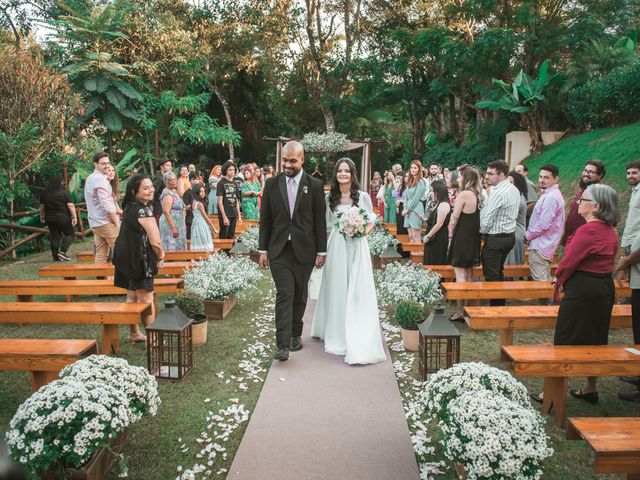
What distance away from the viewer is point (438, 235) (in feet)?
27.5

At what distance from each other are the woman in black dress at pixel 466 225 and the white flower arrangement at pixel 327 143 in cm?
1447

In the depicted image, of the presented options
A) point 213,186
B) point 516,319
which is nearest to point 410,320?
point 516,319

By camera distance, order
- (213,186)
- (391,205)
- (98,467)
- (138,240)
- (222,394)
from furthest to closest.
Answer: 1. (391,205)
2. (213,186)
3. (138,240)
4. (222,394)
5. (98,467)

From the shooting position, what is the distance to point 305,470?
3447 mm

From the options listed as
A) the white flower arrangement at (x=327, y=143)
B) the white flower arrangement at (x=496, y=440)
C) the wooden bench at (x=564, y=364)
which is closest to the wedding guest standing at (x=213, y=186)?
Result: the white flower arrangement at (x=327, y=143)

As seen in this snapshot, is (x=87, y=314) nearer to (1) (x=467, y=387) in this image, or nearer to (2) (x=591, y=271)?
(1) (x=467, y=387)

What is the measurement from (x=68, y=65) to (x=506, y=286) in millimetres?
17612

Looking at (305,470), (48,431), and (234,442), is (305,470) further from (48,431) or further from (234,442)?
(48,431)

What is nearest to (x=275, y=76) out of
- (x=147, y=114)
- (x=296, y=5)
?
(x=296, y=5)

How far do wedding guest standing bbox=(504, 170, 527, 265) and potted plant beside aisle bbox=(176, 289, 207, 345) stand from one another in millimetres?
4683

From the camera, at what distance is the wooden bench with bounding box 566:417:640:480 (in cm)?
275

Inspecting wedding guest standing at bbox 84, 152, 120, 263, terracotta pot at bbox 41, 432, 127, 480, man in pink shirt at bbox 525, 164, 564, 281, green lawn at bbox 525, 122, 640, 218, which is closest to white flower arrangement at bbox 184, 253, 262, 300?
wedding guest standing at bbox 84, 152, 120, 263

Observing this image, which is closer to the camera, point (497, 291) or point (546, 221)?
point (497, 291)

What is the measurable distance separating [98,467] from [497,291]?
4776mm
